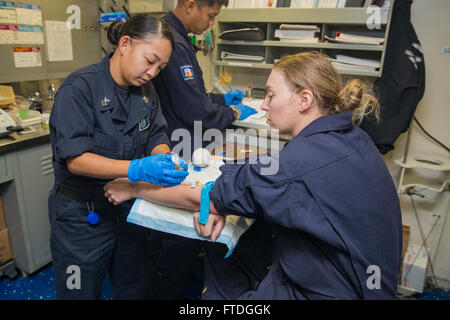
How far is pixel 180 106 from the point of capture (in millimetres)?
1751

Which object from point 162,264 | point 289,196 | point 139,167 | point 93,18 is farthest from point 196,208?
point 93,18

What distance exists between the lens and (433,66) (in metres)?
2.08

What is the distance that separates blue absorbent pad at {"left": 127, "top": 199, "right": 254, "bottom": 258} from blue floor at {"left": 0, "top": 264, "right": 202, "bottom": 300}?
38.9 inches

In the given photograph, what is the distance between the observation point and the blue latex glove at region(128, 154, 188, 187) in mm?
1051

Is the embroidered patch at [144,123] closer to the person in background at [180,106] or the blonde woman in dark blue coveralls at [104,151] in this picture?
the blonde woman in dark blue coveralls at [104,151]

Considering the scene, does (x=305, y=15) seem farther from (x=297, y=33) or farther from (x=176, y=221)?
(x=176, y=221)

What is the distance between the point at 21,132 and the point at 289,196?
5.46 ft

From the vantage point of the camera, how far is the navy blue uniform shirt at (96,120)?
1.08m

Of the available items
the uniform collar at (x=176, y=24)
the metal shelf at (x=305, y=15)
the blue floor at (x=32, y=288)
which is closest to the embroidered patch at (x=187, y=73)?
the uniform collar at (x=176, y=24)

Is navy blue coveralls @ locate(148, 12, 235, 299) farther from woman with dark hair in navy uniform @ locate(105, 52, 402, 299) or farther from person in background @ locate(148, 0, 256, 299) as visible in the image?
woman with dark hair in navy uniform @ locate(105, 52, 402, 299)

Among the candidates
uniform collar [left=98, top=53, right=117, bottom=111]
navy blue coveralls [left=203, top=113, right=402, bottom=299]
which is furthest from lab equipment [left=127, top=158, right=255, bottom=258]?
uniform collar [left=98, top=53, right=117, bottom=111]

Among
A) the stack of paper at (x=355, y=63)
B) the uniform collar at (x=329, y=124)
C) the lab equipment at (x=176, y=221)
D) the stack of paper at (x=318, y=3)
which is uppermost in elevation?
the stack of paper at (x=318, y=3)

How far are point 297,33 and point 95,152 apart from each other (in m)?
1.60

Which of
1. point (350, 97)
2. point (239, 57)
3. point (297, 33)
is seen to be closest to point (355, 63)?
point (297, 33)
